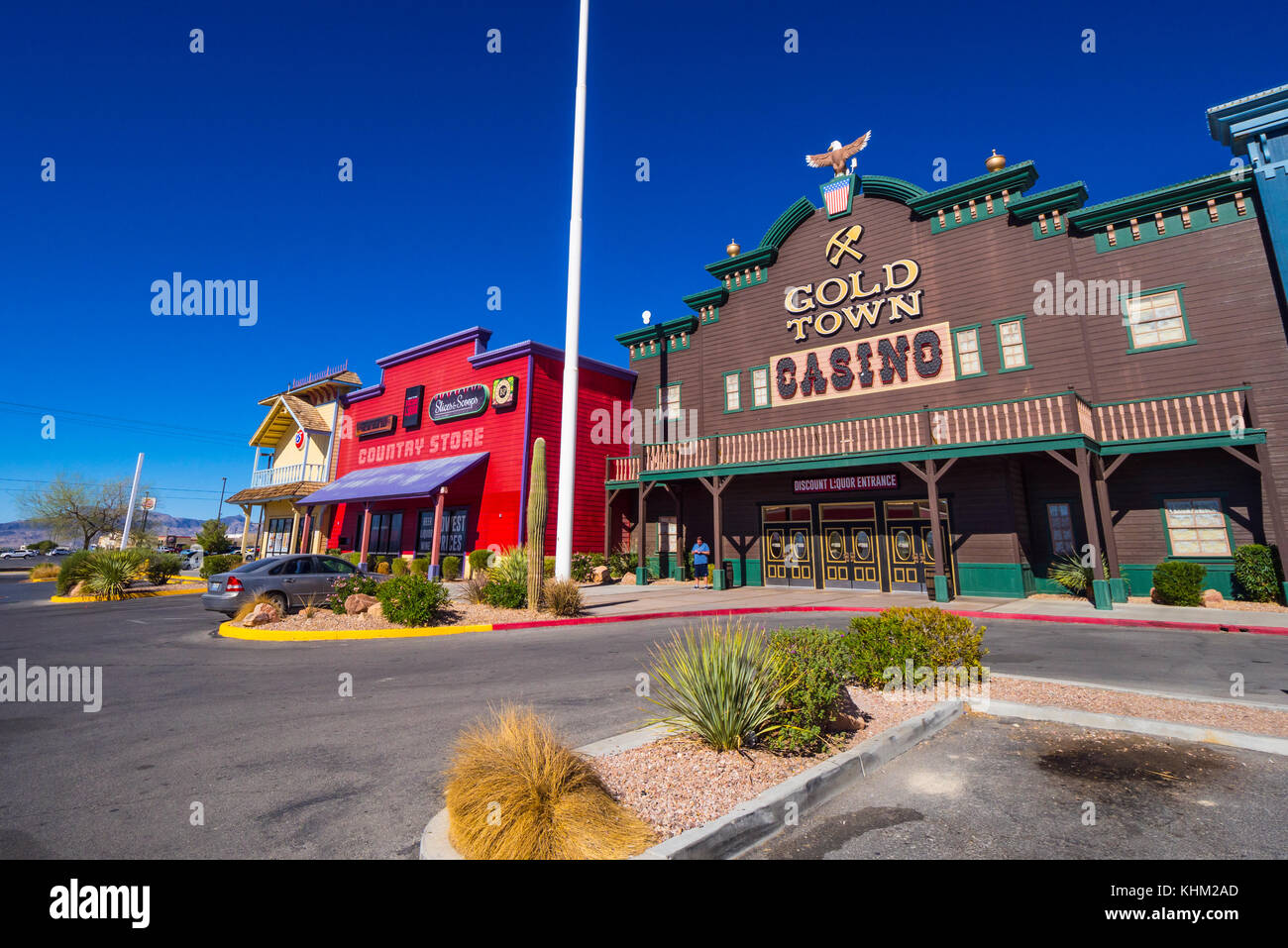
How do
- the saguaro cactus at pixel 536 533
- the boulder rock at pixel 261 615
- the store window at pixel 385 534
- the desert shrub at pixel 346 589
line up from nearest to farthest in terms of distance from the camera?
the boulder rock at pixel 261 615 < the desert shrub at pixel 346 589 < the saguaro cactus at pixel 536 533 < the store window at pixel 385 534

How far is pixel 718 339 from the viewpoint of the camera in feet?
76.2

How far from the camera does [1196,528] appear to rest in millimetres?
14383

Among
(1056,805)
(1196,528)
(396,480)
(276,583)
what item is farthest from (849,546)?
(396,480)

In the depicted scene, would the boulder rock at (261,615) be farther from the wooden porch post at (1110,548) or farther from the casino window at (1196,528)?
the casino window at (1196,528)

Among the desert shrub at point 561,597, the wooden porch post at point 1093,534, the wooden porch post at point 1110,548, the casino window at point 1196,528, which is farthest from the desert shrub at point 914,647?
the casino window at point 1196,528

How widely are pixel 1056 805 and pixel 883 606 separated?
35.9 feet

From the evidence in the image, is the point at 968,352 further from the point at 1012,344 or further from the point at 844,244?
the point at 844,244

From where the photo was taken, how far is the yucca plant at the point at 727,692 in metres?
4.41

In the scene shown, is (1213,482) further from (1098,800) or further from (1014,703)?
(1098,800)

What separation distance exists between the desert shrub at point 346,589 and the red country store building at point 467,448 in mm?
8617

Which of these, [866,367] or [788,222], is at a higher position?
[788,222]
